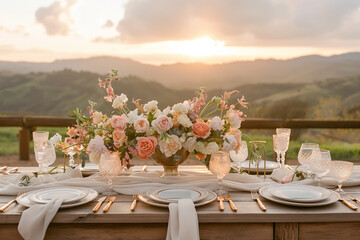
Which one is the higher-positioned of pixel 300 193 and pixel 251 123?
pixel 251 123

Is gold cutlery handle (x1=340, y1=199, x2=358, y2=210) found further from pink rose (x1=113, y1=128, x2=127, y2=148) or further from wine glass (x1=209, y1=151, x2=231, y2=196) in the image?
pink rose (x1=113, y1=128, x2=127, y2=148)

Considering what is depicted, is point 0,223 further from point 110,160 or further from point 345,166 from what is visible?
point 345,166

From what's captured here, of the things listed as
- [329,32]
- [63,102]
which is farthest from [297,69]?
[63,102]

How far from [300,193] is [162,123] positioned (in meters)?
0.69

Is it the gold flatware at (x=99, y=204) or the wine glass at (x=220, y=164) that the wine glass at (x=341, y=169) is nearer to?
the wine glass at (x=220, y=164)

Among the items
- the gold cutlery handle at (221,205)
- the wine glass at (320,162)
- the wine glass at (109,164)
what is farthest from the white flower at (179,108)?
the wine glass at (320,162)

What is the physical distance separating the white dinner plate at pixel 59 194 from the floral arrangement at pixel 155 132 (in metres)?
0.19

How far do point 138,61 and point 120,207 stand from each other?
48.1 feet

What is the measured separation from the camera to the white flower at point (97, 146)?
174cm

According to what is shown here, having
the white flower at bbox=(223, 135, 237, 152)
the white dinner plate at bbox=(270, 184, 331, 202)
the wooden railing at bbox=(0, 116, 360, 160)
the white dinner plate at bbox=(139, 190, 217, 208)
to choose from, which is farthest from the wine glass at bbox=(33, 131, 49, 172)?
the wooden railing at bbox=(0, 116, 360, 160)

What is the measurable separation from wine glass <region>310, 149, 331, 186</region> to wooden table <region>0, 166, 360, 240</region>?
253mm

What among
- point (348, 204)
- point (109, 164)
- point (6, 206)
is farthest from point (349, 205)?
point (6, 206)

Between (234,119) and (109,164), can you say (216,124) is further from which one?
(109,164)

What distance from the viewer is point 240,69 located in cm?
1555
